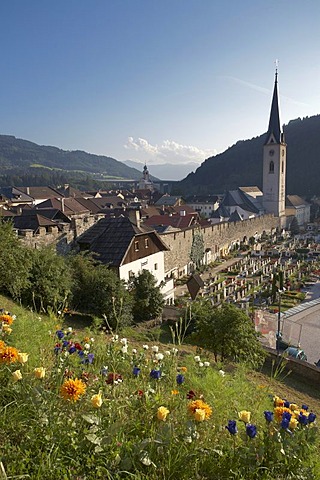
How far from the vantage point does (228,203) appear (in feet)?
256

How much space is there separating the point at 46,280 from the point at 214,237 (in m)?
33.1

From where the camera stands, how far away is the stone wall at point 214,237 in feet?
109

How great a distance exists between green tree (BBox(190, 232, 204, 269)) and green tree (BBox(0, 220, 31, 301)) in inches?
1023

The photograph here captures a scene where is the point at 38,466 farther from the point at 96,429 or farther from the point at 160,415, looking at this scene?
the point at 160,415

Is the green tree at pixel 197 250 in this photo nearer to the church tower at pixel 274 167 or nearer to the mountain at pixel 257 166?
the church tower at pixel 274 167

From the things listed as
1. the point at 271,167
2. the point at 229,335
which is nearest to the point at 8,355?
the point at 229,335

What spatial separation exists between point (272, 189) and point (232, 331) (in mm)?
72575

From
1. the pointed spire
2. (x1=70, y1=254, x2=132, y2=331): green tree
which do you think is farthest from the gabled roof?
the pointed spire

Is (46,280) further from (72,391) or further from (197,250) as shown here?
(197,250)

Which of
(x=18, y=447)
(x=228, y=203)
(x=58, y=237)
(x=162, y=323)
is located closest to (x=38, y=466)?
(x=18, y=447)

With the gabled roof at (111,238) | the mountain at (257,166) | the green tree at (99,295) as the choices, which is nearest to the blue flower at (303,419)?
the green tree at (99,295)

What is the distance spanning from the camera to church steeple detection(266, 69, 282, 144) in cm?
7295

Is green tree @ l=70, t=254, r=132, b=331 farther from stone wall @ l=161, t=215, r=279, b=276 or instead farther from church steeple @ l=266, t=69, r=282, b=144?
church steeple @ l=266, t=69, r=282, b=144

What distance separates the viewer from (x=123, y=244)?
60.7 ft
